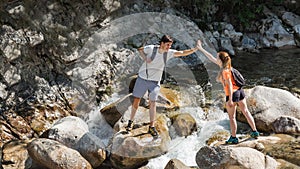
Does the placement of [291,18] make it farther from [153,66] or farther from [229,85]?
[153,66]

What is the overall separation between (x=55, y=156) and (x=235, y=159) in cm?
367

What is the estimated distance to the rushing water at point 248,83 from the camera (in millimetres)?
8406

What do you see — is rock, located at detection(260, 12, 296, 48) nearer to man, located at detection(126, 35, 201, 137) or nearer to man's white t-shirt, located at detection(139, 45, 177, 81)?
man, located at detection(126, 35, 201, 137)

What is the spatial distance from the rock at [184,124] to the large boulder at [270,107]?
118 centimetres

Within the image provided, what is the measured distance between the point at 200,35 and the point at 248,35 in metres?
2.78

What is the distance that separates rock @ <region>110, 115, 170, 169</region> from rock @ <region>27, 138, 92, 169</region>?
0.67 m

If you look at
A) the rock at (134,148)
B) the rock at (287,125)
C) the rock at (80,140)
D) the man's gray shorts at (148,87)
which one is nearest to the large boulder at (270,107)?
the rock at (287,125)

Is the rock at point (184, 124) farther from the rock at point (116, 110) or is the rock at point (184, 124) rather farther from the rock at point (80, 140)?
the rock at point (80, 140)

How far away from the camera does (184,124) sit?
884cm

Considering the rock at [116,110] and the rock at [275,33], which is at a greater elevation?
the rock at [275,33]

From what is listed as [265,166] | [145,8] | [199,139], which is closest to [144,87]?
[199,139]

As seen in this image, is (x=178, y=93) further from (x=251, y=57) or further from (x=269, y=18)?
(x=269, y=18)

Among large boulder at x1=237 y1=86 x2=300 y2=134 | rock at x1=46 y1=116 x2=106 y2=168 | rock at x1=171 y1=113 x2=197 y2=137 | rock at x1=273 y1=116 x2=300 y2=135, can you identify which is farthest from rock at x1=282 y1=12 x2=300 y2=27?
rock at x1=46 y1=116 x2=106 y2=168

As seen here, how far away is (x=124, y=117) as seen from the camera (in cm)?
885
